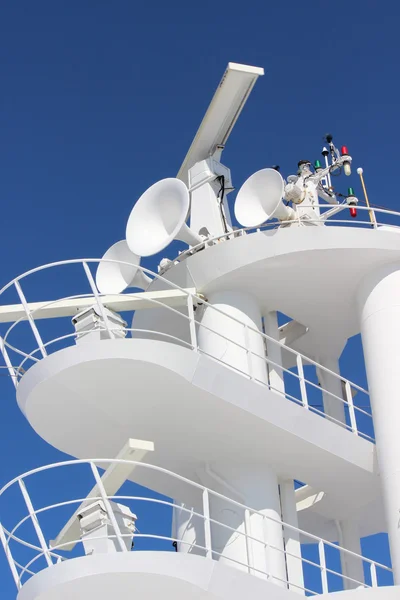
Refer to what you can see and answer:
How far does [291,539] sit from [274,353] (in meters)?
3.17

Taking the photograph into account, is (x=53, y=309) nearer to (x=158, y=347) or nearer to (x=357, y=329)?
(x=158, y=347)

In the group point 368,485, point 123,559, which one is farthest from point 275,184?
point 123,559

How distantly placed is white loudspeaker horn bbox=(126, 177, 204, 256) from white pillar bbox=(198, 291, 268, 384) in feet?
4.20

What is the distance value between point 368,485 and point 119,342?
16.0ft

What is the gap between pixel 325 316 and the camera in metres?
16.8

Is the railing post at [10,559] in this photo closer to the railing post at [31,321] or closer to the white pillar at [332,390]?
the railing post at [31,321]

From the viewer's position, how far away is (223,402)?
13742 mm

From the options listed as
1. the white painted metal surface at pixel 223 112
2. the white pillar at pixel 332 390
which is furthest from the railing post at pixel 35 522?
the white painted metal surface at pixel 223 112

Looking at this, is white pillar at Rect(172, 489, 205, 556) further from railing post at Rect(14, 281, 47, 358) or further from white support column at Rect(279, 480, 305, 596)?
Result: railing post at Rect(14, 281, 47, 358)

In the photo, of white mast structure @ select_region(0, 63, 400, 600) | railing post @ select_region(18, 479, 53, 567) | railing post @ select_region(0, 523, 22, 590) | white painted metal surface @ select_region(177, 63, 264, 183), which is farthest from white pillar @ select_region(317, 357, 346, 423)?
railing post @ select_region(0, 523, 22, 590)

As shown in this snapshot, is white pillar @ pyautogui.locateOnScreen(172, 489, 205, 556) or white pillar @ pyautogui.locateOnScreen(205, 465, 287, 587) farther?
white pillar @ pyautogui.locateOnScreen(172, 489, 205, 556)

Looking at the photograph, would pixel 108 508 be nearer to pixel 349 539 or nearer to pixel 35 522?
pixel 35 522

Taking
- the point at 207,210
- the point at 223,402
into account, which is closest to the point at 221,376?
the point at 223,402

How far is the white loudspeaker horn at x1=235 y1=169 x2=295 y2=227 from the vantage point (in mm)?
15539
